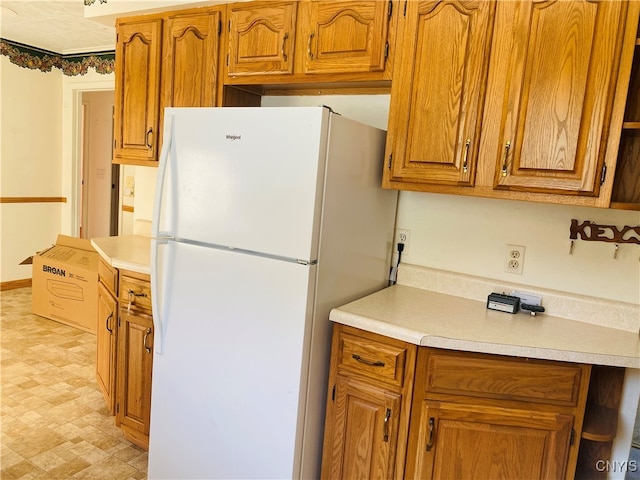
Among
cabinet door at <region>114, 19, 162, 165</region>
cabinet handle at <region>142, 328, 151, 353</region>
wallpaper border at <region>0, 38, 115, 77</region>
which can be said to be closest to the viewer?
cabinet handle at <region>142, 328, 151, 353</region>

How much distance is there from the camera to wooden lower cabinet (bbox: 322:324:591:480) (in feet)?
5.14

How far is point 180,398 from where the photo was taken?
190cm

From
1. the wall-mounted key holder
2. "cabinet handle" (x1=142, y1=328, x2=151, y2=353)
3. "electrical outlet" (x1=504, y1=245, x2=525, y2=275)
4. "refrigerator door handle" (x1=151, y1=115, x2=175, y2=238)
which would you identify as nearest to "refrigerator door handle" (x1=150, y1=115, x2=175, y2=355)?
"refrigerator door handle" (x1=151, y1=115, x2=175, y2=238)

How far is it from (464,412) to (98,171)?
5.35 metres

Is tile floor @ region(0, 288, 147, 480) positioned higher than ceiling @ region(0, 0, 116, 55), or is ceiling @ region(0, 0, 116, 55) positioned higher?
ceiling @ region(0, 0, 116, 55)

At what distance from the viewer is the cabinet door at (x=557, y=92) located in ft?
5.20

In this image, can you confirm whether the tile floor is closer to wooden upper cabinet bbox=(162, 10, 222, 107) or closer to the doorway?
wooden upper cabinet bbox=(162, 10, 222, 107)

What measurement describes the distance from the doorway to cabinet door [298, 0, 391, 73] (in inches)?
165

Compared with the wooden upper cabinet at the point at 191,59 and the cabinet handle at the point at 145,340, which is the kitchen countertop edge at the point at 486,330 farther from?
the wooden upper cabinet at the point at 191,59

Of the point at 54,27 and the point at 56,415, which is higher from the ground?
the point at 54,27

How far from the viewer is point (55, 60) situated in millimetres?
4656

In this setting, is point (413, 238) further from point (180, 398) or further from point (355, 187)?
point (180, 398)

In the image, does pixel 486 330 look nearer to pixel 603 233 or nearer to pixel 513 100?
pixel 603 233

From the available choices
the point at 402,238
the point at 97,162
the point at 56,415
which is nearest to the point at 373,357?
the point at 402,238
